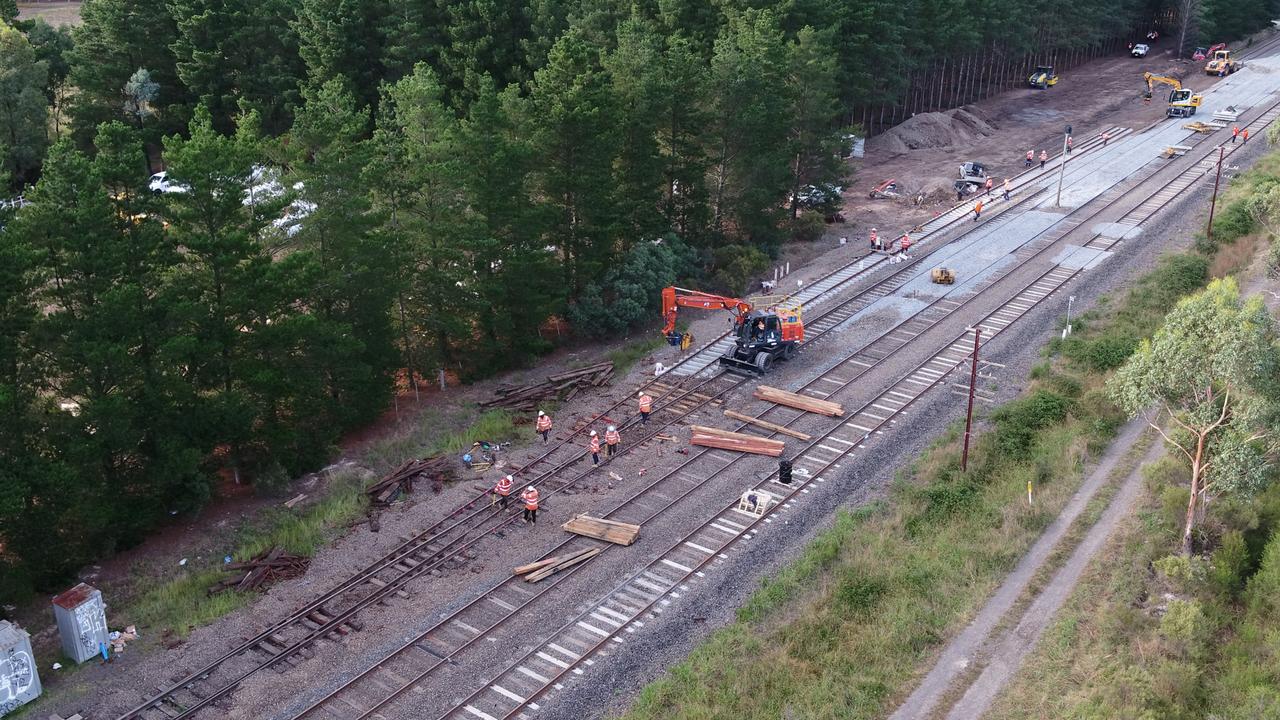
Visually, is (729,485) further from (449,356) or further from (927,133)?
(927,133)

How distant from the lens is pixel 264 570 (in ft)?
97.7

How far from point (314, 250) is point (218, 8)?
125 feet

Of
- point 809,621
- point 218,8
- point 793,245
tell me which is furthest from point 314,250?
point 218,8

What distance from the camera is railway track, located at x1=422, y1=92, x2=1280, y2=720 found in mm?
25125

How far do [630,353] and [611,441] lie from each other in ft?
31.9

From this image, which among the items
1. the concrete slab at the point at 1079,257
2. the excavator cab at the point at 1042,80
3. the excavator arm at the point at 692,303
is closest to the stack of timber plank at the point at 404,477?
the excavator arm at the point at 692,303

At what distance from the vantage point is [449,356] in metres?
43.5

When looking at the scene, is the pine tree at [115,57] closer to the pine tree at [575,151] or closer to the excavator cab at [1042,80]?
the pine tree at [575,151]

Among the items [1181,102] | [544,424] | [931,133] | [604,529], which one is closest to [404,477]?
[544,424]

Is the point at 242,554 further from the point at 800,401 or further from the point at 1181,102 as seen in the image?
the point at 1181,102

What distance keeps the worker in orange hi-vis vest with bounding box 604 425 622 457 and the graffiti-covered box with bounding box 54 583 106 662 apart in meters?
15.7

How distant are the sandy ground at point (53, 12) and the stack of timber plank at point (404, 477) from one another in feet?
258

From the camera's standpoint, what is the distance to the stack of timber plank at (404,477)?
1329 inches

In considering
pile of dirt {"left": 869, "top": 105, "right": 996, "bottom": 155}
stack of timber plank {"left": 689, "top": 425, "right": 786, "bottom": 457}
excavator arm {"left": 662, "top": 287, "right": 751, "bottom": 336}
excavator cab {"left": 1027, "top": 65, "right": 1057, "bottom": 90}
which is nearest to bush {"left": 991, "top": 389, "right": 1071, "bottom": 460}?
stack of timber plank {"left": 689, "top": 425, "right": 786, "bottom": 457}
